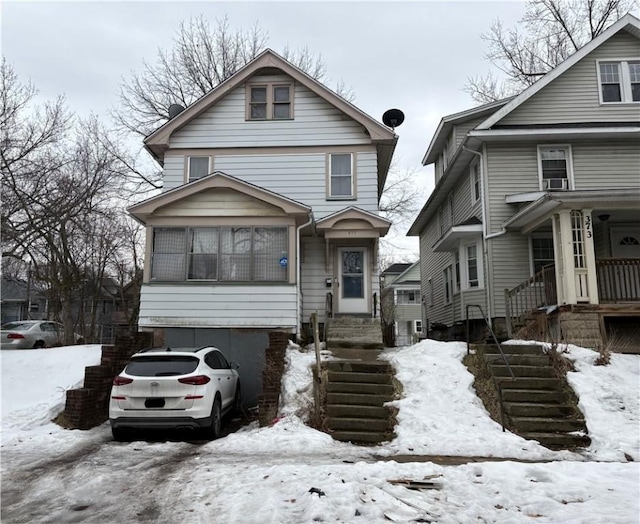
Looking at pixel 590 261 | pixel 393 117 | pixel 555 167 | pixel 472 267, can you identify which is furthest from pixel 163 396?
pixel 555 167

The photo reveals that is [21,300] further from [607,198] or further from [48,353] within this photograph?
[607,198]

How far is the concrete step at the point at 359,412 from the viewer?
8.61 meters

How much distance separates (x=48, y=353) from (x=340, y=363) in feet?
23.0

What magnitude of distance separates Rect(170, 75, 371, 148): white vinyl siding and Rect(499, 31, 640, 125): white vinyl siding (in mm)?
5475

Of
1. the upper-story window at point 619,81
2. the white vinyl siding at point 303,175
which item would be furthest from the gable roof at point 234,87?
the upper-story window at point 619,81

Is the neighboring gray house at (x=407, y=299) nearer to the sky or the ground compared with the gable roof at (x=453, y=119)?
nearer to the ground

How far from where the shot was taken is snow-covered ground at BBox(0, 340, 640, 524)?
473 cm

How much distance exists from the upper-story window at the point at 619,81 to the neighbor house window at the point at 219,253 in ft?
39.5

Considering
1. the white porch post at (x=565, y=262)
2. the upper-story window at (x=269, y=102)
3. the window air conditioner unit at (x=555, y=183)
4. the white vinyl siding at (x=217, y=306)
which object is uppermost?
the upper-story window at (x=269, y=102)

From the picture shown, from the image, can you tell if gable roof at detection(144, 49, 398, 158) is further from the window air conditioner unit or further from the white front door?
the window air conditioner unit

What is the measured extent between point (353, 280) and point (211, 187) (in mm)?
5202

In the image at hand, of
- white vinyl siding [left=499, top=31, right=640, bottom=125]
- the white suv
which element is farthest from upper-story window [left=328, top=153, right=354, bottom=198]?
the white suv


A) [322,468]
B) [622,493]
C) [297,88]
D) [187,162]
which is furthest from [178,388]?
[297,88]

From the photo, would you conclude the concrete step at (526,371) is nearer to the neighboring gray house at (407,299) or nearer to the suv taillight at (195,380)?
the suv taillight at (195,380)
